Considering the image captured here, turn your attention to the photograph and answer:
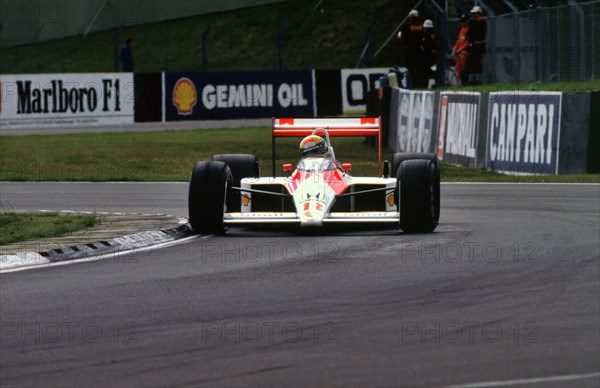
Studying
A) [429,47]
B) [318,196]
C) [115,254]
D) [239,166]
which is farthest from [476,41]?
[115,254]

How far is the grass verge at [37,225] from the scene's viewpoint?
12211mm

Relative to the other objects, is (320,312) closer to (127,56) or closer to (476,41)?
(476,41)

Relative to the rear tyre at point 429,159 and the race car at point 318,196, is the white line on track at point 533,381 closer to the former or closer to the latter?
the race car at point 318,196

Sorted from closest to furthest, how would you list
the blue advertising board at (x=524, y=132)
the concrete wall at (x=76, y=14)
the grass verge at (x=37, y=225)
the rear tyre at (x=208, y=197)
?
1. the grass verge at (x=37, y=225)
2. the rear tyre at (x=208, y=197)
3. the blue advertising board at (x=524, y=132)
4. the concrete wall at (x=76, y=14)

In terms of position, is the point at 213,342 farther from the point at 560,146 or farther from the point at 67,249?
the point at 560,146

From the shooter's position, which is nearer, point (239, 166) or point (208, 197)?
point (208, 197)

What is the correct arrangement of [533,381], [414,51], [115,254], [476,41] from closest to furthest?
[533,381] < [115,254] < [476,41] < [414,51]

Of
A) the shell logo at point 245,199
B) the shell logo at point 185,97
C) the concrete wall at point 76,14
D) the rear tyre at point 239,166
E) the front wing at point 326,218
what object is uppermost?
the concrete wall at point 76,14

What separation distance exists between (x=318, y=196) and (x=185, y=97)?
1023 inches

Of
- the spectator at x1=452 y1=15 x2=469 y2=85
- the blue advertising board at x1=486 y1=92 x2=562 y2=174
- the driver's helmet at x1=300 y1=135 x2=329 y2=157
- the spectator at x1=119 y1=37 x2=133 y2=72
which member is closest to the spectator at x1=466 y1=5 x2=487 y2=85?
the spectator at x1=452 y1=15 x2=469 y2=85

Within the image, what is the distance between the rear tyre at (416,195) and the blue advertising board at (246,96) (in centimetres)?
2585

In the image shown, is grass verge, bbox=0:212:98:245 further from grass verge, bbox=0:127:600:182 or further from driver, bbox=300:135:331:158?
grass verge, bbox=0:127:600:182

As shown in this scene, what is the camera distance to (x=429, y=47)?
30938 mm

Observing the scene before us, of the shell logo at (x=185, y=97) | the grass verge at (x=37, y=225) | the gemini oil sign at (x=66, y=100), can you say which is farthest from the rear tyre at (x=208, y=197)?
the shell logo at (x=185, y=97)
